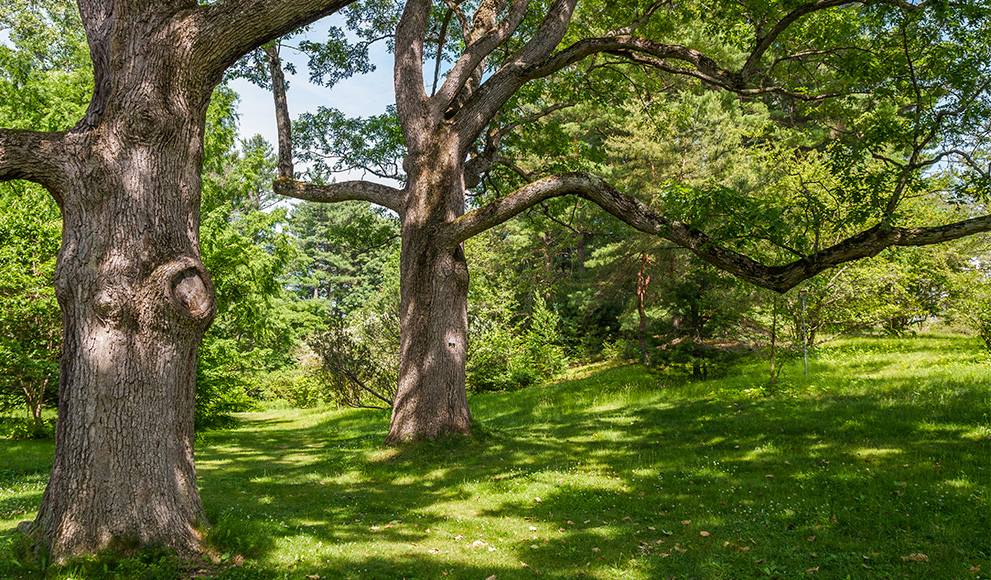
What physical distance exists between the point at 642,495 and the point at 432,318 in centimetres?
429

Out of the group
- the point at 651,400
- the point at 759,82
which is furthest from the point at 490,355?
the point at 759,82

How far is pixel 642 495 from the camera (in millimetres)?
6367

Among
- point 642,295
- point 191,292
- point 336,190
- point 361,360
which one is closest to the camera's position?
point 191,292

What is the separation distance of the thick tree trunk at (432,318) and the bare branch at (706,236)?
49 cm

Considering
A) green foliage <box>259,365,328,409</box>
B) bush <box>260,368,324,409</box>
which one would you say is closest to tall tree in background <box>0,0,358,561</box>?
green foliage <box>259,365,328,409</box>

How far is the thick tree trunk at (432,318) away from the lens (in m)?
8.94

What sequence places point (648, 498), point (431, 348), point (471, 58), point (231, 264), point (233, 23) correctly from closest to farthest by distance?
point (233, 23) → point (648, 498) → point (431, 348) → point (471, 58) → point (231, 264)

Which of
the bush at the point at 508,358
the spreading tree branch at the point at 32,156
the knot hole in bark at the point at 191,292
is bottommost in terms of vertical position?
the bush at the point at 508,358

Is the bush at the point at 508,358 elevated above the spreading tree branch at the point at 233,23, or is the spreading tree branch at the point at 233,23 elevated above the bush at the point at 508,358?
the spreading tree branch at the point at 233,23

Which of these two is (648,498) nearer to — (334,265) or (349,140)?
(349,140)

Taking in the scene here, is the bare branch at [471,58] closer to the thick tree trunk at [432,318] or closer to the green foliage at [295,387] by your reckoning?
the thick tree trunk at [432,318]

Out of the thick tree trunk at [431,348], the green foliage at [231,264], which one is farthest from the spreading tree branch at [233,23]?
the green foliage at [231,264]

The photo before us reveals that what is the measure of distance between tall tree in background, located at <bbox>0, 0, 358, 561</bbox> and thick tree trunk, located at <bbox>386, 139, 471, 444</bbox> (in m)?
4.55

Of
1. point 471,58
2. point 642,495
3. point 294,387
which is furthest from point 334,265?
point 642,495
